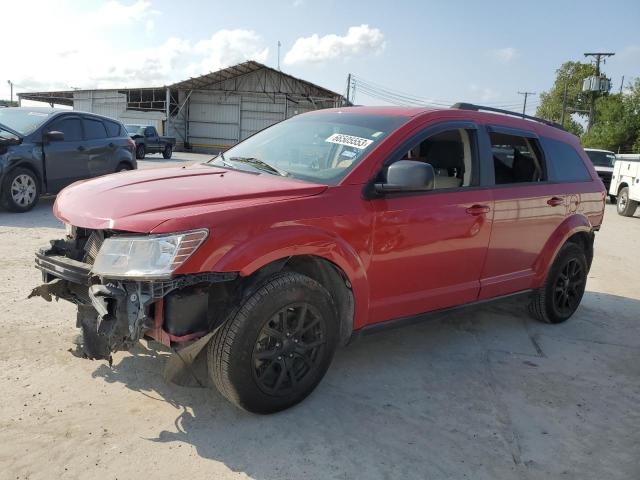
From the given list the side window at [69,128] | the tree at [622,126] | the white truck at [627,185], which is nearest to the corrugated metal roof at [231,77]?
the tree at [622,126]

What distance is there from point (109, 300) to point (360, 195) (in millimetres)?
1531

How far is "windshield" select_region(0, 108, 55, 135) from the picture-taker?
29.3ft

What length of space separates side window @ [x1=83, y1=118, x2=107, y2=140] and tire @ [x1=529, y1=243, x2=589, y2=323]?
8.11m

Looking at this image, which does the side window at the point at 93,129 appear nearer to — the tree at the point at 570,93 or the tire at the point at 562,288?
the tire at the point at 562,288

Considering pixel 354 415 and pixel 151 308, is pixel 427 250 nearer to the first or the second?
pixel 354 415

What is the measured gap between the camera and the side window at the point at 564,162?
495 centimetres

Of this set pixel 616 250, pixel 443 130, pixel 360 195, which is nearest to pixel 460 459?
pixel 360 195

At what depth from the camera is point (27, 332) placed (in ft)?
13.1

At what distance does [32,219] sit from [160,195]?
628cm

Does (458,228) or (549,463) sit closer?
(549,463)

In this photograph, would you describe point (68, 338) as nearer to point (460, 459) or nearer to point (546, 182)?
point (460, 459)

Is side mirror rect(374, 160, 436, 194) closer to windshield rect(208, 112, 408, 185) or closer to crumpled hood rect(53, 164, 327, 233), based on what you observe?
windshield rect(208, 112, 408, 185)

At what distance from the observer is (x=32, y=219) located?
8.31m

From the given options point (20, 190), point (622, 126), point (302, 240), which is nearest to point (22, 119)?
point (20, 190)
